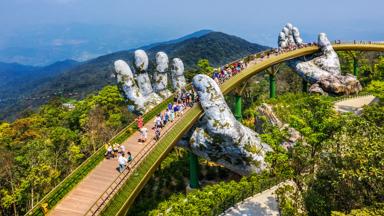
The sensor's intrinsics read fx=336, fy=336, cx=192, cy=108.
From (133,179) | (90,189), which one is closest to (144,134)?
(133,179)

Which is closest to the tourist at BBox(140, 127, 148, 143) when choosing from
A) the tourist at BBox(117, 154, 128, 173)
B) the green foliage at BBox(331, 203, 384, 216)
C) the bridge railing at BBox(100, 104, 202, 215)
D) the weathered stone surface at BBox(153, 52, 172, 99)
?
the bridge railing at BBox(100, 104, 202, 215)

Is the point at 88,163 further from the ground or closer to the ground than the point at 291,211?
further from the ground

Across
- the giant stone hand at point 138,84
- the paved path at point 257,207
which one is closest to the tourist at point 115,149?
the paved path at point 257,207

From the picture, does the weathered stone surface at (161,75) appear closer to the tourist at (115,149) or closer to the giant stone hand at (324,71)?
the tourist at (115,149)

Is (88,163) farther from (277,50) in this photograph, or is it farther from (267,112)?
(277,50)

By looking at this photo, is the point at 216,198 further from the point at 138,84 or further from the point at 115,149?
the point at 138,84

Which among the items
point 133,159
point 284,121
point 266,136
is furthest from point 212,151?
point 284,121
